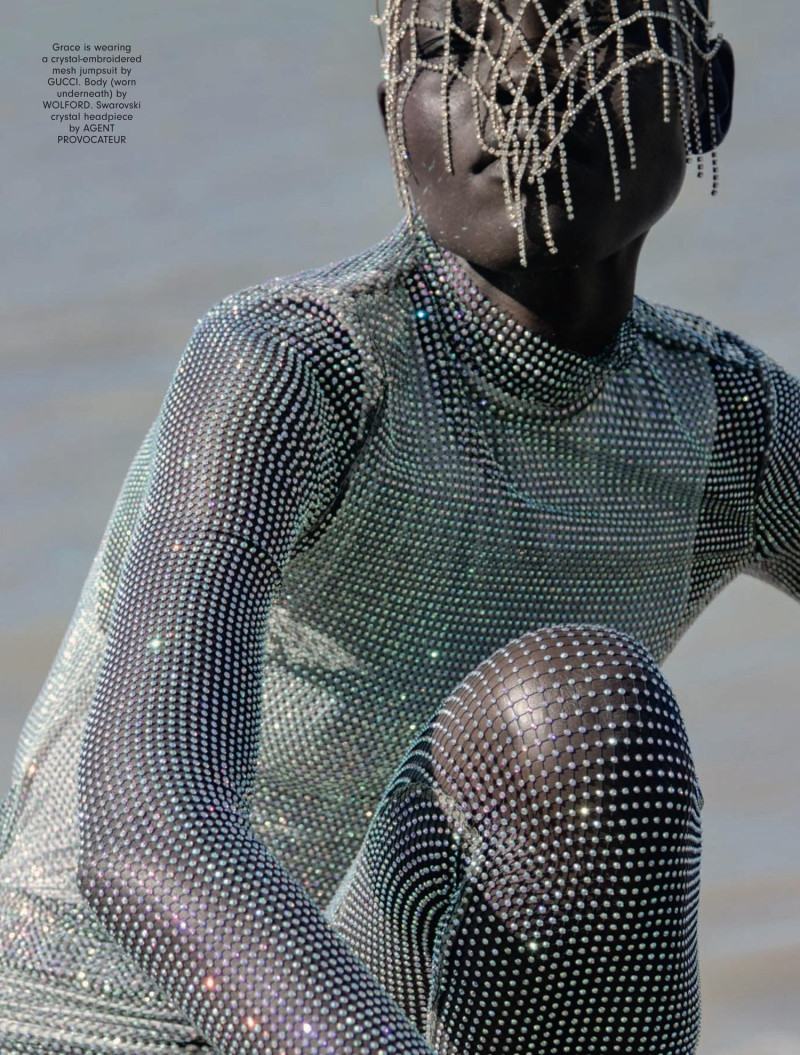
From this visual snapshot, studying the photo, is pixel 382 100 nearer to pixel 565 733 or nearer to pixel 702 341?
pixel 702 341

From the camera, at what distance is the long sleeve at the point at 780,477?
187 cm

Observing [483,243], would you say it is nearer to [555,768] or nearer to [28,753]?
[555,768]

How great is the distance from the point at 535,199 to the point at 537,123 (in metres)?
0.05

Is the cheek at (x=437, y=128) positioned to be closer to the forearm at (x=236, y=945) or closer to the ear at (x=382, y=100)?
the ear at (x=382, y=100)

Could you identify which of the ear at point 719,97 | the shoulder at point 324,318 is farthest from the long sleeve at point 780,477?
the shoulder at point 324,318

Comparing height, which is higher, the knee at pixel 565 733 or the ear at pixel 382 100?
the ear at pixel 382 100

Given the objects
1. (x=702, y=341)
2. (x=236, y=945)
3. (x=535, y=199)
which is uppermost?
(x=535, y=199)

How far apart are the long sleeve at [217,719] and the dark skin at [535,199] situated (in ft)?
0.46

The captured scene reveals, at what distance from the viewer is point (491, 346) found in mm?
A: 1677

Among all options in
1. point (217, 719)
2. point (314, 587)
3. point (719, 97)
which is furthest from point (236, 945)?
point (719, 97)

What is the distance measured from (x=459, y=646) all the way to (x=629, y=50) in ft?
1.52

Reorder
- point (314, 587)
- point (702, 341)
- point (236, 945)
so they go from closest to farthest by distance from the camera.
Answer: point (236, 945) → point (314, 587) → point (702, 341)

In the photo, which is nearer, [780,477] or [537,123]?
[537,123]

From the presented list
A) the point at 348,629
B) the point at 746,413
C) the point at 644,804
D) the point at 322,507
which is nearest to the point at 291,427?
the point at 322,507
